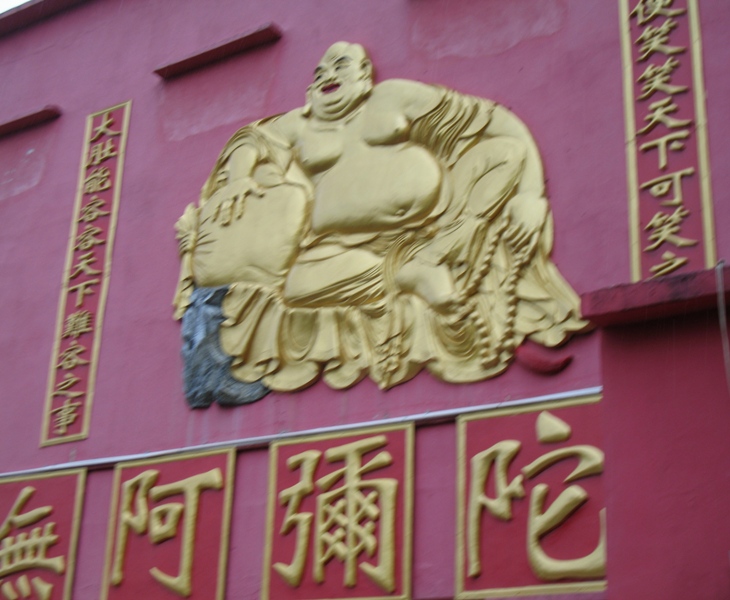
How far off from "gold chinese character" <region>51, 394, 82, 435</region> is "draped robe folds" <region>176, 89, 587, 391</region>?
0.88 m

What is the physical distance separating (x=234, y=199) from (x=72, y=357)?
1337mm

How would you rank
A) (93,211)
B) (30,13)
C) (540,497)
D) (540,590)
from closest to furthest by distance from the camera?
(540,590)
(540,497)
(93,211)
(30,13)

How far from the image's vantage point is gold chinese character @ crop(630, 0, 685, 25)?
20.8ft

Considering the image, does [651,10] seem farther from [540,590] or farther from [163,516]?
[163,516]

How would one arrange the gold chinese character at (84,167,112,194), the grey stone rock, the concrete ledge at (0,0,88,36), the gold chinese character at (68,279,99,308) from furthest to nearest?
the concrete ledge at (0,0,88,36)
the gold chinese character at (84,167,112,194)
the gold chinese character at (68,279,99,308)
the grey stone rock

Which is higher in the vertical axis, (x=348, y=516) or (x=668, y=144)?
(x=668, y=144)

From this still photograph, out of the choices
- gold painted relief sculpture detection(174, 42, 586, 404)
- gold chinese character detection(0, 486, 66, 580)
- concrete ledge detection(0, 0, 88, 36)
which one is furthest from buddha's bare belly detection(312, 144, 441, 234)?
concrete ledge detection(0, 0, 88, 36)

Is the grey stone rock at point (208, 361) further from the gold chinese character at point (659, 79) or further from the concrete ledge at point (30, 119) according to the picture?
the gold chinese character at point (659, 79)

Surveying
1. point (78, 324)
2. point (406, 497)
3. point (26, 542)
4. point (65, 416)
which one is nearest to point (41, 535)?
point (26, 542)

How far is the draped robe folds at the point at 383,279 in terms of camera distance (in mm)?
6250

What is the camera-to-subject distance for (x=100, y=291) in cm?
787

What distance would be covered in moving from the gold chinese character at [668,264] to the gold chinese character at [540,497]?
755 millimetres

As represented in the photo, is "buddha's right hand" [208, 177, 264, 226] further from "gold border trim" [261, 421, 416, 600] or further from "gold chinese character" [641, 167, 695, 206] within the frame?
"gold chinese character" [641, 167, 695, 206]

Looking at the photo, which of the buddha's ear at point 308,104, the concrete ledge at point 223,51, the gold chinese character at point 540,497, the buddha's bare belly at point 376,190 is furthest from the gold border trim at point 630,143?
the concrete ledge at point 223,51
